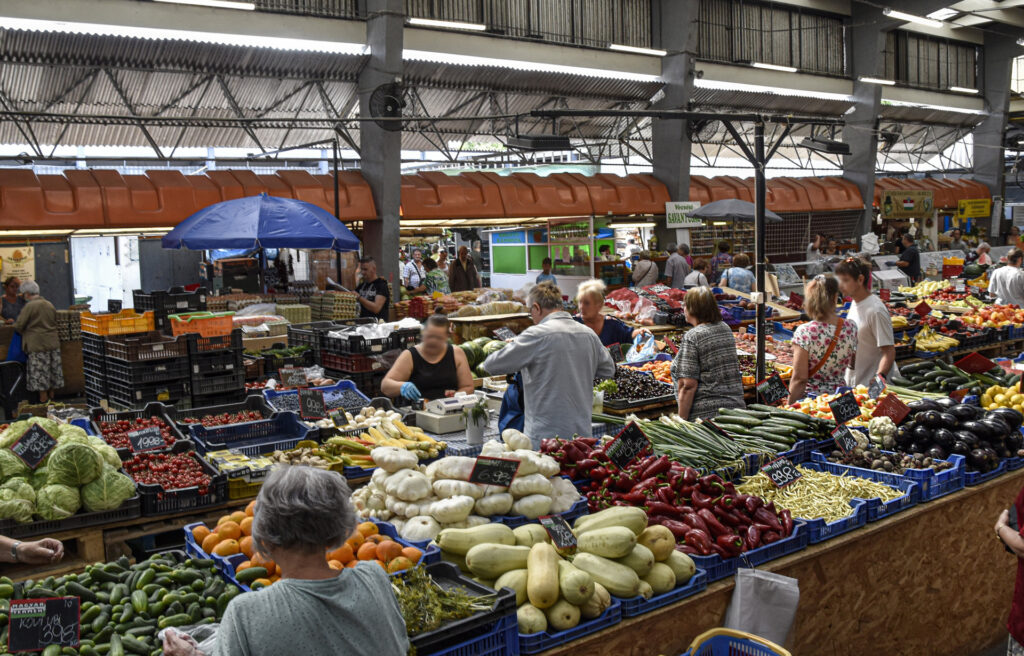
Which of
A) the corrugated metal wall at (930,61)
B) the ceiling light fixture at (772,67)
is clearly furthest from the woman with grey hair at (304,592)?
the corrugated metal wall at (930,61)

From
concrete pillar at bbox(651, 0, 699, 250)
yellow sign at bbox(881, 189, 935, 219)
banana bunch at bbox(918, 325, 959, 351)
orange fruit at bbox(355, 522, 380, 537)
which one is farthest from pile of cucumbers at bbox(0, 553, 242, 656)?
yellow sign at bbox(881, 189, 935, 219)

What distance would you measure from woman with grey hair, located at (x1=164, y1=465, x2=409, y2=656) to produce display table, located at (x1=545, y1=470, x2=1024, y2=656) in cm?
109

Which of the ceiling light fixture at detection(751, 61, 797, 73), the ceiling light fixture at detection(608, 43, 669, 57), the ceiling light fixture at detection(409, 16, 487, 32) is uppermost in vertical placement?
the ceiling light fixture at detection(751, 61, 797, 73)

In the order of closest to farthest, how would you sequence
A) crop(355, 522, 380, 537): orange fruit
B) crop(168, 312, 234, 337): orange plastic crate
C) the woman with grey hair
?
the woman with grey hair, crop(355, 522, 380, 537): orange fruit, crop(168, 312, 234, 337): orange plastic crate

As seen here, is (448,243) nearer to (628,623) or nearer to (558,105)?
(558,105)

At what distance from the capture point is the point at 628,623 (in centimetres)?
309

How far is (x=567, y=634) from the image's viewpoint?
2.95m

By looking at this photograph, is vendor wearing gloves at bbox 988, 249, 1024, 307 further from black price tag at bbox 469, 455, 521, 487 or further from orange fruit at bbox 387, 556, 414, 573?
orange fruit at bbox 387, 556, 414, 573

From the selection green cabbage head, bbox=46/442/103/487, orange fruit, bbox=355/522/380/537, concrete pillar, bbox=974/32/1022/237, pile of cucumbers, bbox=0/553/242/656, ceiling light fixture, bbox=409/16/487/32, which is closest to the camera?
pile of cucumbers, bbox=0/553/242/656

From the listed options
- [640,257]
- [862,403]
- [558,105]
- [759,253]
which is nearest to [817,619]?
Answer: [862,403]

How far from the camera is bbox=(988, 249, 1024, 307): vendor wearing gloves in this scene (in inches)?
466

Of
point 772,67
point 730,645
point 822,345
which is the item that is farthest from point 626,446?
point 772,67

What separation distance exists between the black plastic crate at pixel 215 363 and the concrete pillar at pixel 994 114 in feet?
78.9

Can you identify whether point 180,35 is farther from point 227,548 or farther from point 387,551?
point 387,551
